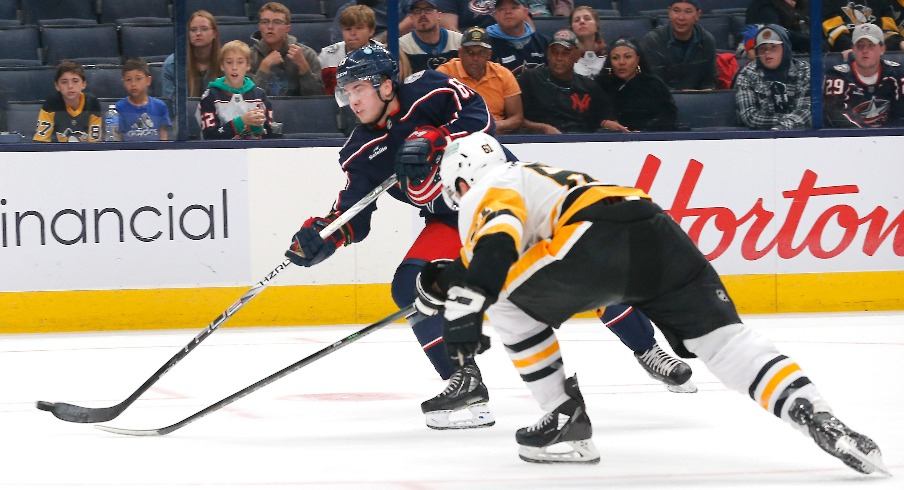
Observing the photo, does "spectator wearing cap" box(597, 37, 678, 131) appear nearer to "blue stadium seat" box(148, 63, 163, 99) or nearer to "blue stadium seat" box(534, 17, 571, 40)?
"blue stadium seat" box(534, 17, 571, 40)

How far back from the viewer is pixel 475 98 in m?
4.12

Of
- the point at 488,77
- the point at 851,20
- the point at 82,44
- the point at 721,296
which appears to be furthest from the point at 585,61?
the point at 721,296

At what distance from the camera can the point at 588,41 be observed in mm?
6328

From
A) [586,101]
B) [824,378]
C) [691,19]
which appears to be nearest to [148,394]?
[824,378]

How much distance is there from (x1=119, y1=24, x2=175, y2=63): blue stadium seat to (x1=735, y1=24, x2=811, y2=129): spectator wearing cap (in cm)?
268

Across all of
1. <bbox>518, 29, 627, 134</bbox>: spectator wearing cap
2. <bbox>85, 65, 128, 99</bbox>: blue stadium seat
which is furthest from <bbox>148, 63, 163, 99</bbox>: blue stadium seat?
<bbox>518, 29, 627, 134</bbox>: spectator wearing cap

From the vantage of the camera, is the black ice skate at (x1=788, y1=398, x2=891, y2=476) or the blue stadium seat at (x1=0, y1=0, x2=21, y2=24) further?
the blue stadium seat at (x1=0, y1=0, x2=21, y2=24)

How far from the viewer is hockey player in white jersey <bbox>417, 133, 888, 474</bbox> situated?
2.85 metres

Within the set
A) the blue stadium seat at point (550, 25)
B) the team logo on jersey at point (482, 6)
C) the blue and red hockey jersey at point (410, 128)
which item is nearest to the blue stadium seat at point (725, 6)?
the blue stadium seat at point (550, 25)

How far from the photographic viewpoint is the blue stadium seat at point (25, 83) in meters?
6.04

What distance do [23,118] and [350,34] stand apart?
153 cm

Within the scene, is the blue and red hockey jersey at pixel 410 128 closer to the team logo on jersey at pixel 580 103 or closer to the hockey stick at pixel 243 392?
the hockey stick at pixel 243 392

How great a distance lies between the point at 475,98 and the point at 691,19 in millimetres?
2577

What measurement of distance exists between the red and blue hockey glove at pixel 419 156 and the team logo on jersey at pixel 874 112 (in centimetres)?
336
